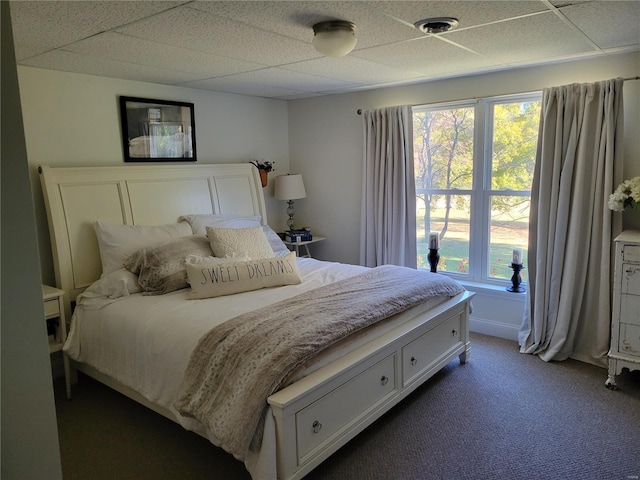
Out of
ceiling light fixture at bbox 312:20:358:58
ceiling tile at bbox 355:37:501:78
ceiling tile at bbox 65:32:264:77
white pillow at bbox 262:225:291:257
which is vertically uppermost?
ceiling tile at bbox 355:37:501:78

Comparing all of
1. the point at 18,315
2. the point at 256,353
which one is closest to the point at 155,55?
the point at 256,353

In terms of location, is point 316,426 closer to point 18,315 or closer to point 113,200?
point 18,315

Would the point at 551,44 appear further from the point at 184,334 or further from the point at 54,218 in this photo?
the point at 54,218

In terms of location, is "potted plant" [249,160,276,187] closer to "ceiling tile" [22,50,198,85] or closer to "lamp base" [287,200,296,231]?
"lamp base" [287,200,296,231]

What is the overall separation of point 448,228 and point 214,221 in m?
2.08

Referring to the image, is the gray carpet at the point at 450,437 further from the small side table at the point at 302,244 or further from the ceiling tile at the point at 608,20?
the ceiling tile at the point at 608,20

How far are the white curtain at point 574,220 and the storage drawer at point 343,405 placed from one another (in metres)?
1.58

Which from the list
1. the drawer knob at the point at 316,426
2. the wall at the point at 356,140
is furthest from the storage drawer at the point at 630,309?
the drawer knob at the point at 316,426

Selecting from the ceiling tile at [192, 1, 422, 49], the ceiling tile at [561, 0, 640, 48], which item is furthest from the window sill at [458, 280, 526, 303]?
the ceiling tile at [192, 1, 422, 49]

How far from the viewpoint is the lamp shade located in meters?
4.68

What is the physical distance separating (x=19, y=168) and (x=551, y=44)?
9.83 ft

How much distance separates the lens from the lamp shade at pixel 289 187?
4684mm

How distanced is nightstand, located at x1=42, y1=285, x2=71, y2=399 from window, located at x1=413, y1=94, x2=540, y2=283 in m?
3.00

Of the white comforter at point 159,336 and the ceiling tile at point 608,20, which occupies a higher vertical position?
the ceiling tile at point 608,20
